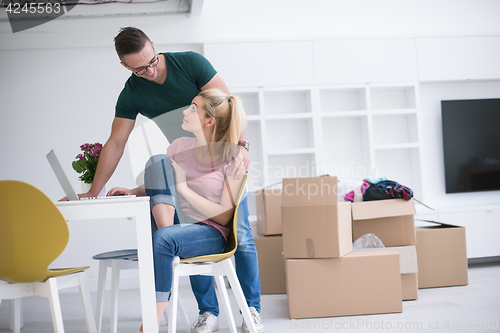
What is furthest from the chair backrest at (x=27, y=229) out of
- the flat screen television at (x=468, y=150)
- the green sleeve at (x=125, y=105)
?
the flat screen television at (x=468, y=150)

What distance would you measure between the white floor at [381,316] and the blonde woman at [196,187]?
0.64 meters

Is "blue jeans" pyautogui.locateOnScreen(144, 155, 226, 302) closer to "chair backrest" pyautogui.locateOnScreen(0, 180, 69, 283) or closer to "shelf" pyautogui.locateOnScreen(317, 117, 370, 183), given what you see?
"chair backrest" pyautogui.locateOnScreen(0, 180, 69, 283)

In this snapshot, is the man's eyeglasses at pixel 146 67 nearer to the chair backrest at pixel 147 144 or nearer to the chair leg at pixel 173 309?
the chair backrest at pixel 147 144

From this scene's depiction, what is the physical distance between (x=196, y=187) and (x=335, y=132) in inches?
83.1

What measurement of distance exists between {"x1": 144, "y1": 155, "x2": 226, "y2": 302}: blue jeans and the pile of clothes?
4.12ft

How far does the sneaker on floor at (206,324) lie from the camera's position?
1.76 m

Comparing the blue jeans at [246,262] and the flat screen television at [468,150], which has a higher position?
the flat screen television at [468,150]

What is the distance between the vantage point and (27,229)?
1.20m

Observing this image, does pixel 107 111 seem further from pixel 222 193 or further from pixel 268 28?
pixel 222 193

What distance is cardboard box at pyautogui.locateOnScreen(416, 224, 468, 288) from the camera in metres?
2.45

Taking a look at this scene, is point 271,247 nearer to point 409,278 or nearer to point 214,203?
point 409,278

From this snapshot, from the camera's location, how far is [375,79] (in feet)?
10.6

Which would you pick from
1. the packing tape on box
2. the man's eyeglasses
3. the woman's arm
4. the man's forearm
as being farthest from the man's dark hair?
the packing tape on box

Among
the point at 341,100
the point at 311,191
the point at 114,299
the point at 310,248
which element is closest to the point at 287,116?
the point at 341,100
